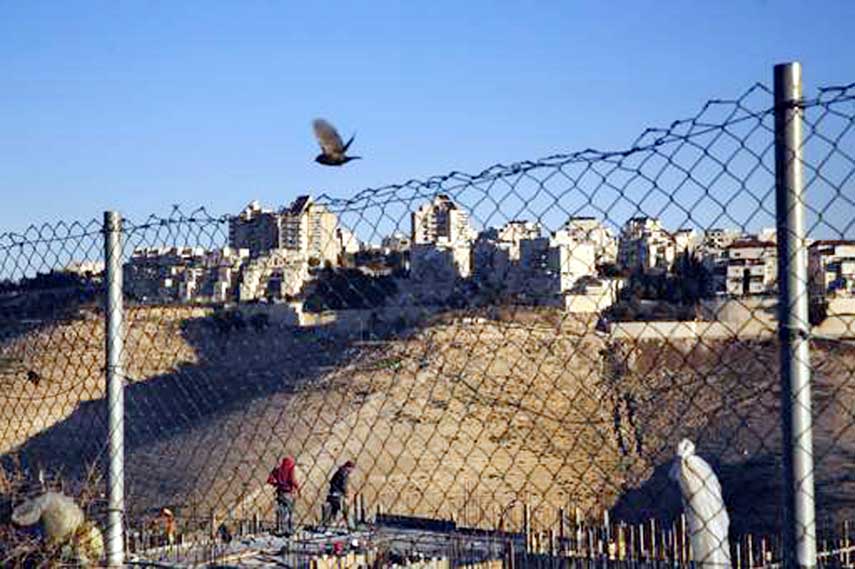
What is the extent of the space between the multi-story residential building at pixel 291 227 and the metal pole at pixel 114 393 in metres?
0.48

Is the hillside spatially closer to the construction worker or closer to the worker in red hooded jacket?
the worker in red hooded jacket

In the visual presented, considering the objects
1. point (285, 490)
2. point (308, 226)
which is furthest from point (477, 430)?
point (308, 226)

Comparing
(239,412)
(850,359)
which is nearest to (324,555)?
(850,359)

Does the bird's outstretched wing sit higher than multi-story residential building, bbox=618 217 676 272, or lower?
higher

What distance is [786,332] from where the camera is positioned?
2926 millimetres

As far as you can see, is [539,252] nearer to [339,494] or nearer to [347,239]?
[347,239]

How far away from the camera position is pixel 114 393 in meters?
4.74

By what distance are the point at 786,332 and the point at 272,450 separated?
78.5 feet

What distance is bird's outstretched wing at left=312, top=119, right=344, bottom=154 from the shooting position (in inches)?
178

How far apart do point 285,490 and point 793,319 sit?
1077 cm

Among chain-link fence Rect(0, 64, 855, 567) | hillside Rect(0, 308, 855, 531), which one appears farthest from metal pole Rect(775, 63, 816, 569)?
hillside Rect(0, 308, 855, 531)

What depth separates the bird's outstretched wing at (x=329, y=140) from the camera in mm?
4527

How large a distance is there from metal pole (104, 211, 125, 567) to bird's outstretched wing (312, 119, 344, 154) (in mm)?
921

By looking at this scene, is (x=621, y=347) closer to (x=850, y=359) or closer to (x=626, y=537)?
(x=850, y=359)
